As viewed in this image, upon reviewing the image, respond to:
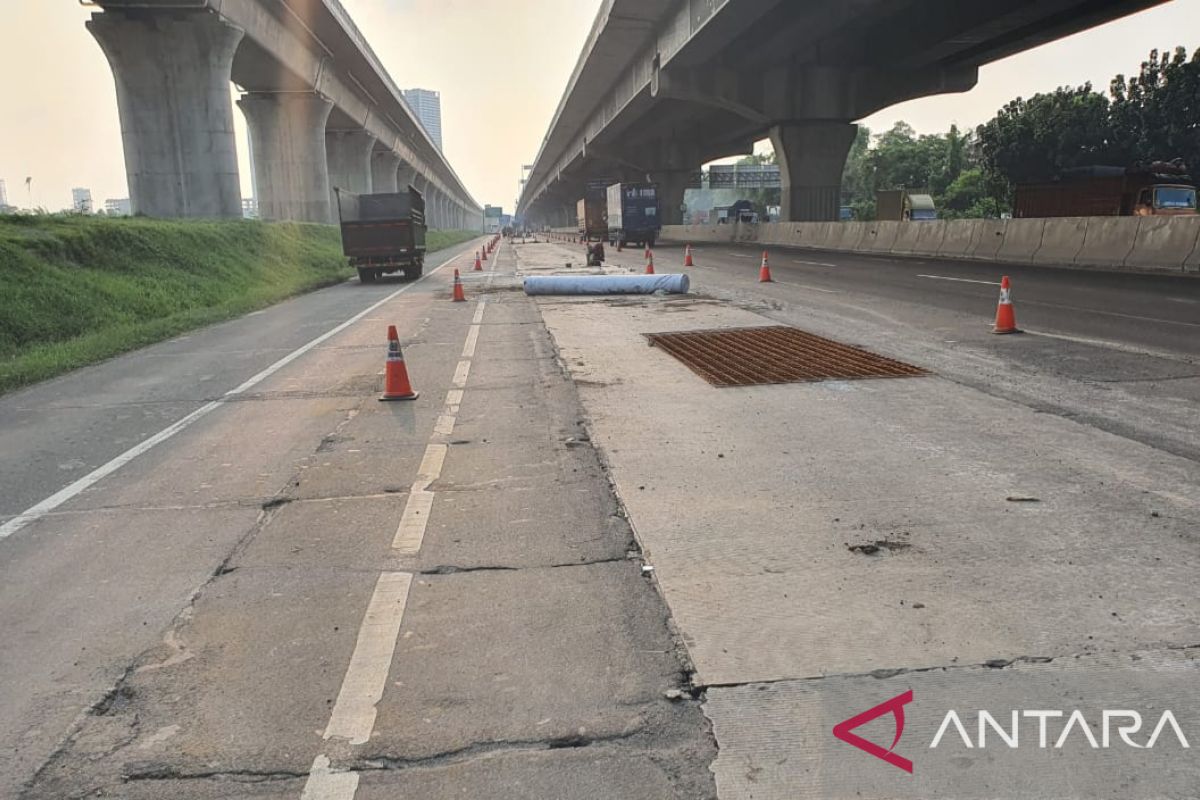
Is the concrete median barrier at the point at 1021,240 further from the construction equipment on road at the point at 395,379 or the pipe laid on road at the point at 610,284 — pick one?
the construction equipment on road at the point at 395,379

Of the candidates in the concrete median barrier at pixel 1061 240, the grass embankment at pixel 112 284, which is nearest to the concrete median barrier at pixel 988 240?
the concrete median barrier at pixel 1061 240

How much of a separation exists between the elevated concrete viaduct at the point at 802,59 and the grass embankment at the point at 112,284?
52.2 ft

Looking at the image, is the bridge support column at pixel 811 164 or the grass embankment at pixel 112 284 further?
the bridge support column at pixel 811 164

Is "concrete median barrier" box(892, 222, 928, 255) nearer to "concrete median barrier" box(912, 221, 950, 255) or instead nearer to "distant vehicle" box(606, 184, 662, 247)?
"concrete median barrier" box(912, 221, 950, 255)

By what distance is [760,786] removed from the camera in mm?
2471

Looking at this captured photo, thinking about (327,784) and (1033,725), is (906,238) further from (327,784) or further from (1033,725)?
(327,784)

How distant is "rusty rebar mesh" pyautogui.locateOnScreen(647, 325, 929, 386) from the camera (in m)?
8.59

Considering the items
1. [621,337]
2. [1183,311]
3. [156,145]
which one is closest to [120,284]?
[621,337]

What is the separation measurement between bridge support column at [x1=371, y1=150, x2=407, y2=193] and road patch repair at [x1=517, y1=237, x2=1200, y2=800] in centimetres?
7283

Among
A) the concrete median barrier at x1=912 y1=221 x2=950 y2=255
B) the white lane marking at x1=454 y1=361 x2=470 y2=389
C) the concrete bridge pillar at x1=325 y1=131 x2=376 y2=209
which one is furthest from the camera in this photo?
the concrete bridge pillar at x1=325 y1=131 x2=376 y2=209

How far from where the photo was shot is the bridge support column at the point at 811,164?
3959 cm

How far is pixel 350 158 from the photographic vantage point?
197ft

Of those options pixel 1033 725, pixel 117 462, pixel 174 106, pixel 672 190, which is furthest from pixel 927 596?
pixel 672 190

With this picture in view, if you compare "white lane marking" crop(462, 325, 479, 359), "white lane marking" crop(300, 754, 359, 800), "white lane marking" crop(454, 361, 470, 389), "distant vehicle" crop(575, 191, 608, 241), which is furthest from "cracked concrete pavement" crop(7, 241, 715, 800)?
"distant vehicle" crop(575, 191, 608, 241)
